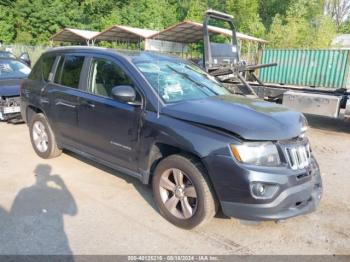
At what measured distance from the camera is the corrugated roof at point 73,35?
28.3 m

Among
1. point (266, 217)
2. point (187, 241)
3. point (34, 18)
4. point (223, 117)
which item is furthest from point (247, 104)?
point (34, 18)

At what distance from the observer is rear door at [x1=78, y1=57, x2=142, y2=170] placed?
4.14 metres

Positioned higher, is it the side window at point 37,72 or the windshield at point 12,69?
the side window at point 37,72

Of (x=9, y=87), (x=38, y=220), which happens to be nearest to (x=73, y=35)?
(x=9, y=87)

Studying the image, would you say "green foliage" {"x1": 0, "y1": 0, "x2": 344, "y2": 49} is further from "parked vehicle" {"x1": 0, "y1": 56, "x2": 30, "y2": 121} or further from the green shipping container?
"parked vehicle" {"x1": 0, "y1": 56, "x2": 30, "y2": 121}

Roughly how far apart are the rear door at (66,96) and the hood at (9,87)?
3.28 m

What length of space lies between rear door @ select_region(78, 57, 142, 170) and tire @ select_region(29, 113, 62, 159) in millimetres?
1020

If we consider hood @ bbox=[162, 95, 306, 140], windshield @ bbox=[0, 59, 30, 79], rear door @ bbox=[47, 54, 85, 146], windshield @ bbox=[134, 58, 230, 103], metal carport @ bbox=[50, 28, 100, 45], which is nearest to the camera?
hood @ bbox=[162, 95, 306, 140]

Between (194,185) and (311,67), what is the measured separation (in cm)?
1272

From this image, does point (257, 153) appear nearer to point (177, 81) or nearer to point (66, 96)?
point (177, 81)

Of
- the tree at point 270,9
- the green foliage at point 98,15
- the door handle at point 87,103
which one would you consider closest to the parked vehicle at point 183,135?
the door handle at point 87,103

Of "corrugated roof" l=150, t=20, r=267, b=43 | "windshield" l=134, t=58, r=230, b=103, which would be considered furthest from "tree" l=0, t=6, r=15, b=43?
"windshield" l=134, t=58, r=230, b=103

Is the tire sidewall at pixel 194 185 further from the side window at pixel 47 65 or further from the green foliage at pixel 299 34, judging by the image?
the green foliage at pixel 299 34

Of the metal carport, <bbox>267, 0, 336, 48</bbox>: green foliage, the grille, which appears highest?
<bbox>267, 0, 336, 48</bbox>: green foliage
